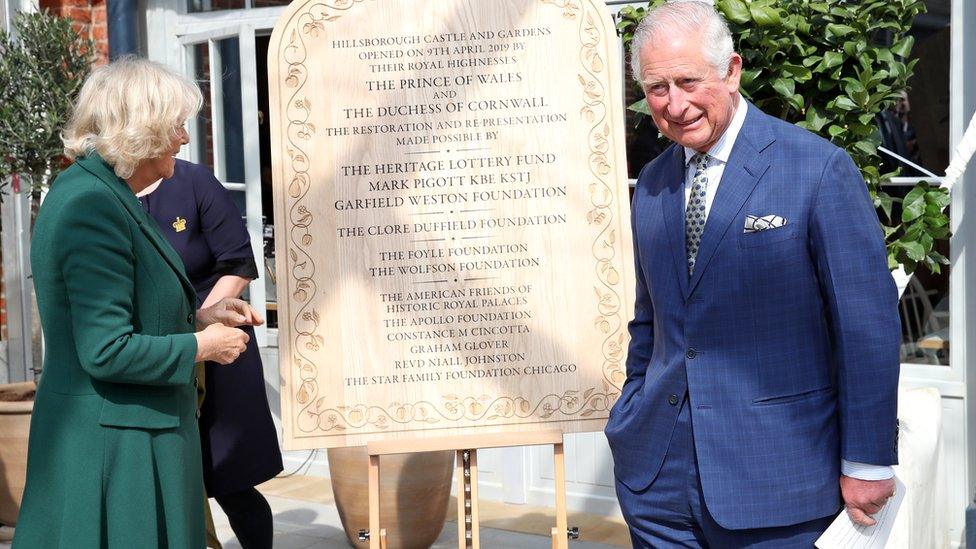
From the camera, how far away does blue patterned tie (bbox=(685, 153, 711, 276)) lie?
1978 millimetres

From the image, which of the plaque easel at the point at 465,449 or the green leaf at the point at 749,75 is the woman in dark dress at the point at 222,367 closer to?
the plaque easel at the point at 465,449

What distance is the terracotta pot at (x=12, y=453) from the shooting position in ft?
12.9

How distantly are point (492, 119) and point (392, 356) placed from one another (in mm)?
594

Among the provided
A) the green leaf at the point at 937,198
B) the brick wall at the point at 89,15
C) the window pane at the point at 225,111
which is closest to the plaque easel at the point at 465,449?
the green leaf at the point at 937,198

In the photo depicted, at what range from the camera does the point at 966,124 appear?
346 cm

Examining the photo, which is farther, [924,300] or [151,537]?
[924,300]

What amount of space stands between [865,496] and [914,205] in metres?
1.39

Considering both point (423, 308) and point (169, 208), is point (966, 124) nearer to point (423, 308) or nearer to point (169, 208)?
point (423, 308)

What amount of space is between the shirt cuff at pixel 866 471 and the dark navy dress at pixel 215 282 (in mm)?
1751

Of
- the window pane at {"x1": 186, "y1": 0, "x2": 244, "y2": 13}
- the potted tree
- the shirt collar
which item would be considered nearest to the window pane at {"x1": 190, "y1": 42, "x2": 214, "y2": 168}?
the window pane at {"x1": 186, "y1": 0, "x2": 244, "y2": 13}

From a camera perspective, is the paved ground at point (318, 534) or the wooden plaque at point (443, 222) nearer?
the wooden plaque at point (443, 222)

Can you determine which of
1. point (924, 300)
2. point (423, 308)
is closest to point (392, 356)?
point (423, 308)

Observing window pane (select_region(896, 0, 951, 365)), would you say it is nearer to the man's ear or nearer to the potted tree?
the man's ear

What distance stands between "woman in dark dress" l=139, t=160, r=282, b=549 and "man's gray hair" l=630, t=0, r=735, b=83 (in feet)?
5.12
